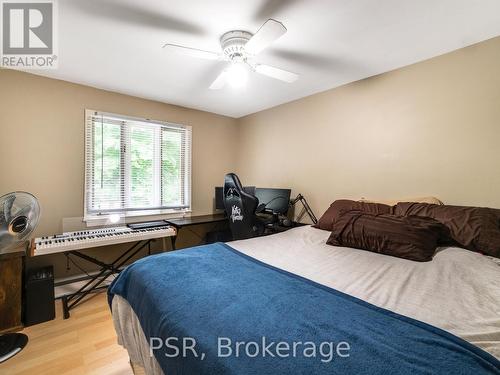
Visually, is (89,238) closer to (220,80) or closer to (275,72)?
(220,80)

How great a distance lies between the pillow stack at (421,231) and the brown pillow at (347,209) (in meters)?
0.17

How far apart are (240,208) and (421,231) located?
153 centimetres

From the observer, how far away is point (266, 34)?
A: 136 centimetres

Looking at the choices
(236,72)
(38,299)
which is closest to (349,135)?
(236,72)

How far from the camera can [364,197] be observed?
8.02 feet

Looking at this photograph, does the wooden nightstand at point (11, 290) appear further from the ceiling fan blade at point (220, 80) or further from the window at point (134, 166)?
the ceiling fan blade at point (220, 80)

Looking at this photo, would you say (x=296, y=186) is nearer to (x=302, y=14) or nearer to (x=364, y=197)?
(x=364, y=197)

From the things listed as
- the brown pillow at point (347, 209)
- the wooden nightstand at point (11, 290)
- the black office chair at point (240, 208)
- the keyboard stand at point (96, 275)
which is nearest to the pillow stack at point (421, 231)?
the brown pillow at point (347, 209)

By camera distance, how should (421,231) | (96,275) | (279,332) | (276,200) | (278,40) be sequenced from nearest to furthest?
(279,332)
(421,231)
(278,40)
(96,275)
(276,200)

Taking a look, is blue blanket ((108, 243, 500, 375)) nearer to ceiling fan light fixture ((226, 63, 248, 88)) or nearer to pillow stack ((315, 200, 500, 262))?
pillow stack ((315, 200, 500, 262))

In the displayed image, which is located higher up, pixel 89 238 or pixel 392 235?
pixel 392 235

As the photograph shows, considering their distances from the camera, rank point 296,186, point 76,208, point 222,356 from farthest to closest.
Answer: point 296,186 → point 76,208 → point 222,356

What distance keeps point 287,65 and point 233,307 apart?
2131mm

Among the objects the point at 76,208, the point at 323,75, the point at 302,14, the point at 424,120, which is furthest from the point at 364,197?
the point at 76,208
